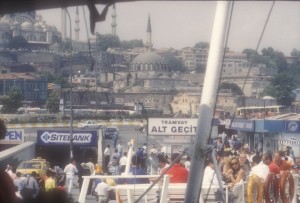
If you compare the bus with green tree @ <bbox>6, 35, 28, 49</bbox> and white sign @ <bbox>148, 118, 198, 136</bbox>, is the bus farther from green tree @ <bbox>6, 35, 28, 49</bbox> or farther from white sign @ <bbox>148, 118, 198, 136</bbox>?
green tree @ <bbox>6, 35, 28, 49</bbox>

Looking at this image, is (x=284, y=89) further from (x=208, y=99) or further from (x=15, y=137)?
(x=208, y=99)

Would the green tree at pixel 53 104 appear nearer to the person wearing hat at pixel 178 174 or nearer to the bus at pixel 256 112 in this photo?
the bus at pixel 256 112

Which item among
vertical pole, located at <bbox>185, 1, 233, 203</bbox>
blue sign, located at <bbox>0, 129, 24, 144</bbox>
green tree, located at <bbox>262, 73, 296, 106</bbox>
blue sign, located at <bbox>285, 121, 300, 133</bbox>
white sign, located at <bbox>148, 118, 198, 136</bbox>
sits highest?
vertical pole, located at <bbox>185, 1, 233, 203</bbox>

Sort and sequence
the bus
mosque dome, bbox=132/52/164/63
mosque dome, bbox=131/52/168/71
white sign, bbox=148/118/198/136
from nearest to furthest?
white sign, bbox=148/118/198/136 < the bus < mosque dome, bbox=131/52/168/71 < mosque dome, bbox=132/52/164/63

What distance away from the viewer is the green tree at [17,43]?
7205 inches

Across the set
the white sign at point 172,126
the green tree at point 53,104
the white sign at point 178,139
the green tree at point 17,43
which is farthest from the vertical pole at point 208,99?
the green tree at point 17,43

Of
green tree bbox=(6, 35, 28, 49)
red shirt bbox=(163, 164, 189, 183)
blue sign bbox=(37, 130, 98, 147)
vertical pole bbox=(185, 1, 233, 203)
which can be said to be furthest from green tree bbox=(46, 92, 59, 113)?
vertical pole bbox=(185, 1, 233, 203)

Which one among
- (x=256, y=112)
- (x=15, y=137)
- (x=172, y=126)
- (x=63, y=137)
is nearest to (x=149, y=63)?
(x=256, y=112)

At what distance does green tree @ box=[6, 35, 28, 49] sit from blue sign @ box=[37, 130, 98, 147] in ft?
525

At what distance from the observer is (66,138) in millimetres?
24844

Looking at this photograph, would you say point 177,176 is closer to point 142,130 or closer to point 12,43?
point 142,130

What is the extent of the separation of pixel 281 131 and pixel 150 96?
431ft

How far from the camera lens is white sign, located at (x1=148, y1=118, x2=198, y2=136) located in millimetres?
14488

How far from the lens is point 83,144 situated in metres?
24.5
